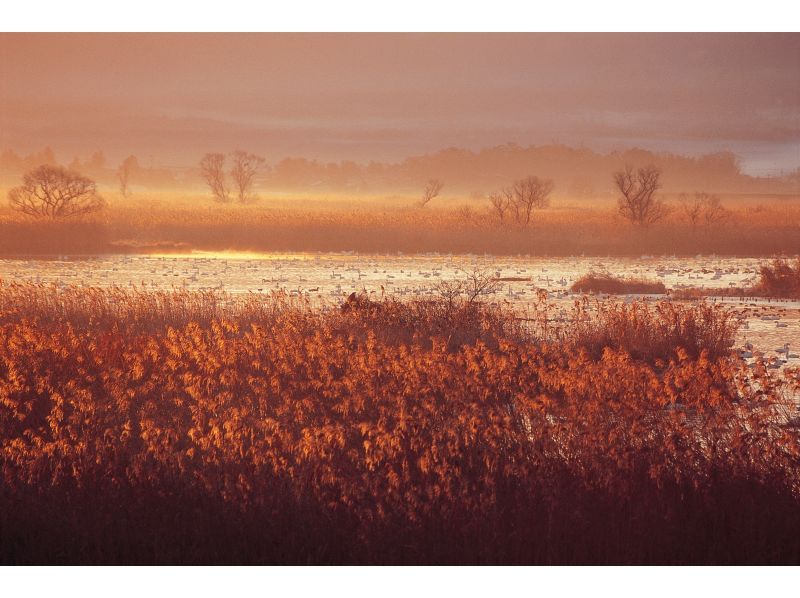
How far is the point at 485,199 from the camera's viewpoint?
80.5 feet

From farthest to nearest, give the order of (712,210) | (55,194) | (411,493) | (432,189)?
(55,194) → (712,210) → (432,189) → (411,493)

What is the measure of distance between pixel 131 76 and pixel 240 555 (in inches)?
437

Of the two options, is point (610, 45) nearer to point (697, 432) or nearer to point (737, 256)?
point (697, 432)

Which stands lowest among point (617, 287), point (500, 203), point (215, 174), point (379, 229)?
point (617, 287)

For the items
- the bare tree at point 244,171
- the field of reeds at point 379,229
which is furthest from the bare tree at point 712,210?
the bare tree at point 244,171

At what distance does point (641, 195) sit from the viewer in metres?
22.3

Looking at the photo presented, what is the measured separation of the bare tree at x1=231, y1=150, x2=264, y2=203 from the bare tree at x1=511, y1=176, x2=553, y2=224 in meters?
6.40

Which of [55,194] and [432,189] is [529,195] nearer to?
[432,189]

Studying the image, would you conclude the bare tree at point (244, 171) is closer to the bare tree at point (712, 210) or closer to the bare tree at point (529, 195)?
the bare tree at point (529, 195)

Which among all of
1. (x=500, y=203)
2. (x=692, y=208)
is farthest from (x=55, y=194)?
(x=692, y=208)

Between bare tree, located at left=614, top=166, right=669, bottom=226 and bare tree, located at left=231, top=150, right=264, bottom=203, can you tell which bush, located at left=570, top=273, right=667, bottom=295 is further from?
bare tree, located at left=231, top=150, right=264, bottom=203

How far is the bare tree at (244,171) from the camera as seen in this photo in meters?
20.1

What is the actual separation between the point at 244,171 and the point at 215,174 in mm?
700

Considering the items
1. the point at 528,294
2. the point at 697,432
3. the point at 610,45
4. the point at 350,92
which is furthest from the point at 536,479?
the point at 528,294
